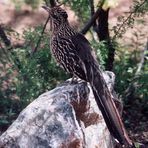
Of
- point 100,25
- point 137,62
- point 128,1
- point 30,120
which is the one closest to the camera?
point 30,120

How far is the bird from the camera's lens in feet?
19.4

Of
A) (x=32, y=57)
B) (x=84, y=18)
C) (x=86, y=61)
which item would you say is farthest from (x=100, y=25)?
(x=86, y=61)

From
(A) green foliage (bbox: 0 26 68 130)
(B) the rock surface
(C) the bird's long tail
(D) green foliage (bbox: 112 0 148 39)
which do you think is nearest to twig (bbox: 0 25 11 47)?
(A) green foliage (bbox: 0 26 68 130)

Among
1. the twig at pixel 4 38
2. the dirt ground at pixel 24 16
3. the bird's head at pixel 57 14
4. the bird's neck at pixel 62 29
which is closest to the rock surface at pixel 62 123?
the bird's neck at pixel 62 29

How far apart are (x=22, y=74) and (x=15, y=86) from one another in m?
0.43

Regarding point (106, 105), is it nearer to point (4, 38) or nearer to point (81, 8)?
point (4, 38)

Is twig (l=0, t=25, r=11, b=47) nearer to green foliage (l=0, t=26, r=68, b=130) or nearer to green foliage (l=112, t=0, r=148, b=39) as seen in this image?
green foliage (l=0, t=26, r=68, b=130)

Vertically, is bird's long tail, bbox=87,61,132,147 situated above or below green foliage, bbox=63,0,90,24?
below

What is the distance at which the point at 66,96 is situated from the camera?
6.05m

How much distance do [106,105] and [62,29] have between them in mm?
1031

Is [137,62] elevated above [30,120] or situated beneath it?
situated beneath

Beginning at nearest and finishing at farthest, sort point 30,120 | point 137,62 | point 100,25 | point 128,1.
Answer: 1. point 30,120
2. point 100,25
3. point 137,62
4. point 128,1

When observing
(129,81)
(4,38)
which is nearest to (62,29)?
(4,38)

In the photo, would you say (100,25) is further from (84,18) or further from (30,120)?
(30,120)
